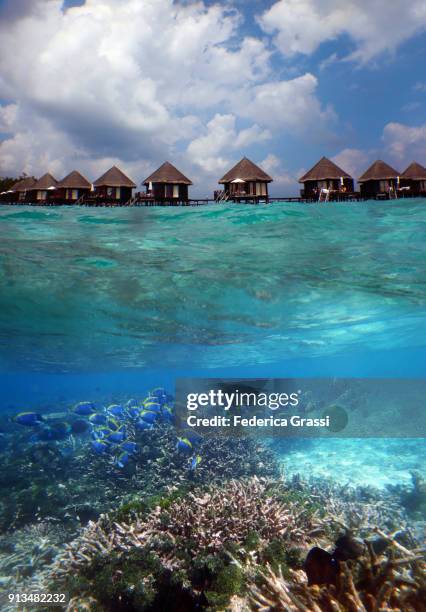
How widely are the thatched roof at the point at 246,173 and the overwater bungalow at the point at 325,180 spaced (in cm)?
448

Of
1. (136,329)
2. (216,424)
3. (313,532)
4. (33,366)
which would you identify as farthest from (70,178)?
(313,532)

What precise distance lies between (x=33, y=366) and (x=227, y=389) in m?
28.0

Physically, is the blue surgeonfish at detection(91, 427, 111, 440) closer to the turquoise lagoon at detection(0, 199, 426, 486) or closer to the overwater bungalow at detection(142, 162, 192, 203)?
the turquoise lagoon at detection(0, 199, 426, 486)

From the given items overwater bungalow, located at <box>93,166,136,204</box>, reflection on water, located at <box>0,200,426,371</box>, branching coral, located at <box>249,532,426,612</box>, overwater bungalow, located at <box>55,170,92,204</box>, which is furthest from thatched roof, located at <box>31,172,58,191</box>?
branching coral, located at <box>249,532,426,612</box>

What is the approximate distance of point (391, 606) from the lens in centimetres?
430

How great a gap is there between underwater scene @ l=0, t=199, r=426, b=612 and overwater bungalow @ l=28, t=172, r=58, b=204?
24037 millimetres

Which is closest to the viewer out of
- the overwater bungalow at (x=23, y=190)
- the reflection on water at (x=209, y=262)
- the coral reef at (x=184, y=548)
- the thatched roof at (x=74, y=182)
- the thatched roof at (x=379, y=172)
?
the coral reef at (x=184, y=548)

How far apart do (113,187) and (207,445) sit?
105 ft

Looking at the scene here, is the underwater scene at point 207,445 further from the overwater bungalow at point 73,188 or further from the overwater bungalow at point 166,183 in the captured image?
the overwater bungalow at point 73,188

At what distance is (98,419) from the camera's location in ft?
32.8

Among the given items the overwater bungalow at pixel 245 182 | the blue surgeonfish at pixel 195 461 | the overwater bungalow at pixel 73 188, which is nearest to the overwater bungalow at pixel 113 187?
the overwater bungalow at pixel 73 188

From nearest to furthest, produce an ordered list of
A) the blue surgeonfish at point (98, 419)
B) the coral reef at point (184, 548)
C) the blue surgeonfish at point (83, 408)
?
the coral reef at point (184, 548)
the blue surgeonfish at point (83, 408)
the blue surgeonfish at point (98, 419)

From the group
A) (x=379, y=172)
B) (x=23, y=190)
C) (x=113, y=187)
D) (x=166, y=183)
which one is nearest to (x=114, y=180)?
(x=113, y=187)

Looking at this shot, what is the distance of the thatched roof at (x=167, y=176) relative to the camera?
37.2 meters
